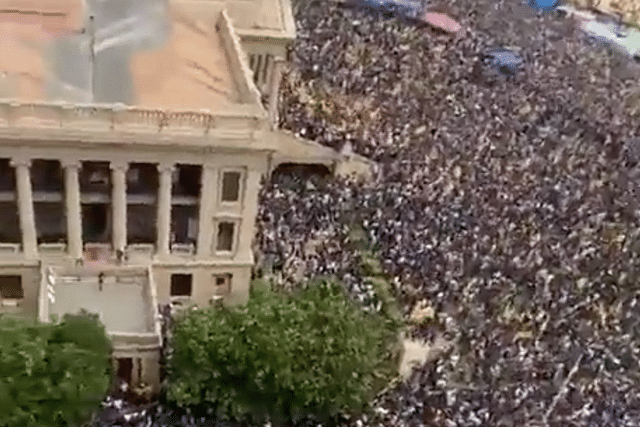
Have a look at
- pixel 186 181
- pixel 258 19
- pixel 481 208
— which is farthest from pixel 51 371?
pixel 481 208

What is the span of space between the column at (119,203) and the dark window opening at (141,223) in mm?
683

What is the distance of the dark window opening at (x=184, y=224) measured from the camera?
120 feet

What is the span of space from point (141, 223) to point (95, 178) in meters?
2.60

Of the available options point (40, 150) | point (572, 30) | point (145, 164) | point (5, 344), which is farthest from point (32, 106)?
point (572, 30)

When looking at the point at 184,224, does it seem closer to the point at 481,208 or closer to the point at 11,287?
the point at 11,287

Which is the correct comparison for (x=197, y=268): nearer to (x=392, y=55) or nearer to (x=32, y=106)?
(x=32, y=106)

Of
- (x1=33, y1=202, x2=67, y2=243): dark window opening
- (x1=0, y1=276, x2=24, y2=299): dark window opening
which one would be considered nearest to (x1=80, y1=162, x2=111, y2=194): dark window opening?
(x1=33, y1=202, x2=67, y2=243): dark window opening

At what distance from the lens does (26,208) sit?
3466 cm

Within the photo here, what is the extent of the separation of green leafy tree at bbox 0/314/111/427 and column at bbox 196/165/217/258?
267 inches

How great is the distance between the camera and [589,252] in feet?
134

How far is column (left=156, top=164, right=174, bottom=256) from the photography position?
34.9 m

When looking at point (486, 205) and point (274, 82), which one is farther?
point (274, 82)

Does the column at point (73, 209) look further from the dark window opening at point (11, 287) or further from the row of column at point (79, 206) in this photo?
the dark window opening at point (11, 287)

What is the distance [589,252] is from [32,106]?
2313cm
